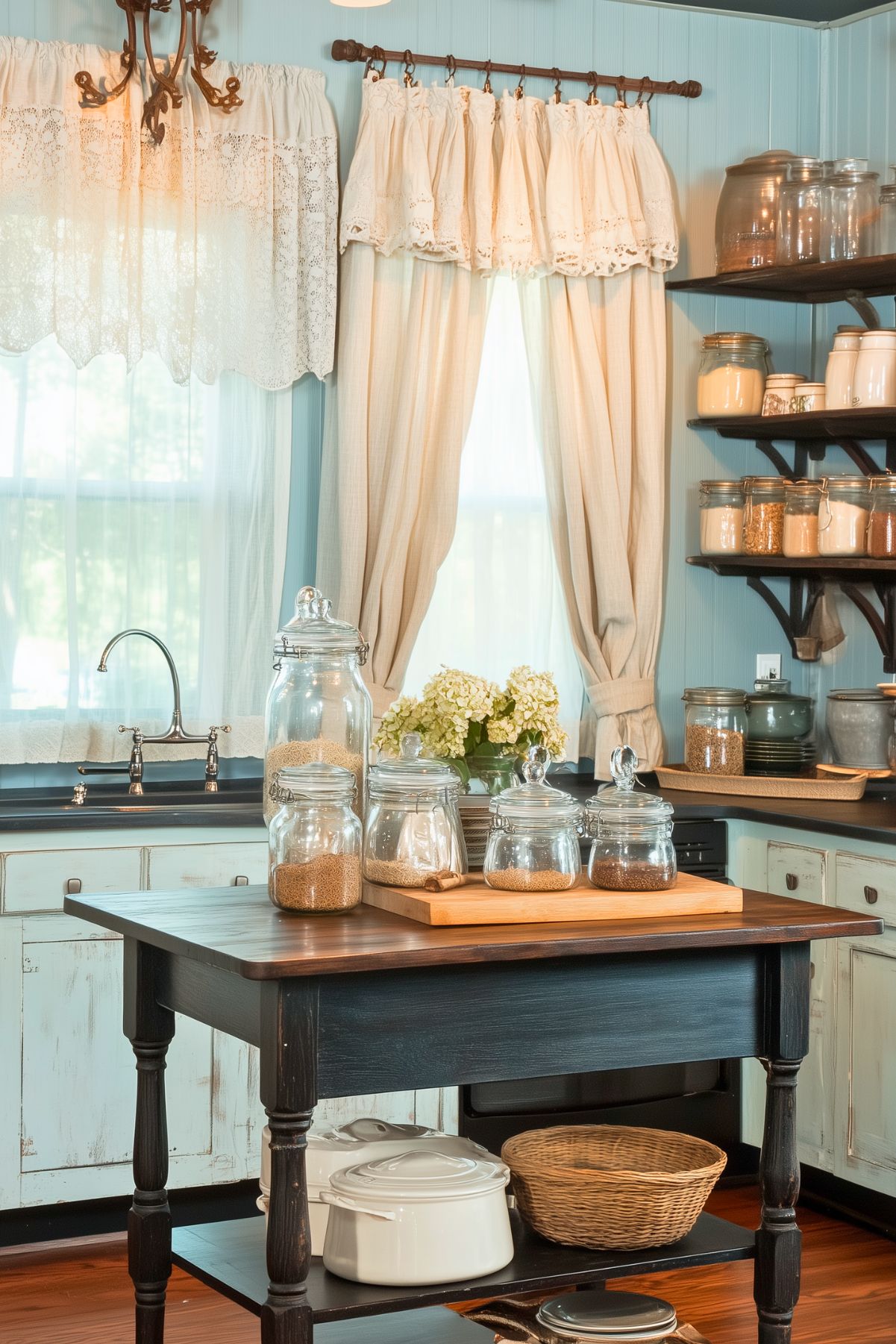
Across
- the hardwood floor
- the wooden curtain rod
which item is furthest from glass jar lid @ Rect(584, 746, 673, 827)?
the wooden curtain rod

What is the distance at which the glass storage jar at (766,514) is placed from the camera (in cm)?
441

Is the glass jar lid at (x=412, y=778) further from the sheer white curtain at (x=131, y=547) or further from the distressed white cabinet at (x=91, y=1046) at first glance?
the sheer white curtain at (x=131, y=547)

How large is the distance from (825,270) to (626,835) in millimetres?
2407

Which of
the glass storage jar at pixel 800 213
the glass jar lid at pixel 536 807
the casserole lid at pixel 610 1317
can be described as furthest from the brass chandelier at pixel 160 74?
the casserole lid at pixel 610 1317

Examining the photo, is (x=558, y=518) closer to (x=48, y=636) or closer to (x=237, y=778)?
(x=237, y=778)

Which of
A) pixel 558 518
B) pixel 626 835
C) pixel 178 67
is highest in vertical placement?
pixel 178 67

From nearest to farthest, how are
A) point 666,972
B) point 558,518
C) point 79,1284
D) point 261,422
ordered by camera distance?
point 666,972
point 79,1284
point 261,422
point 558,518

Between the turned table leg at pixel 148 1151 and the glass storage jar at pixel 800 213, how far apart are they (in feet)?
9.10

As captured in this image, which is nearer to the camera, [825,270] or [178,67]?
[178,67]

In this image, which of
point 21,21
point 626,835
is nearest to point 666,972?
point 626,835

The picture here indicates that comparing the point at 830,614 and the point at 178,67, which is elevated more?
the point at 178,67

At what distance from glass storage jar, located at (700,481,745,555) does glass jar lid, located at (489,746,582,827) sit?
2423mm

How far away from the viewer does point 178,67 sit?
12.7 ft

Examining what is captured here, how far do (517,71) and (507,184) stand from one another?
1.17ft
